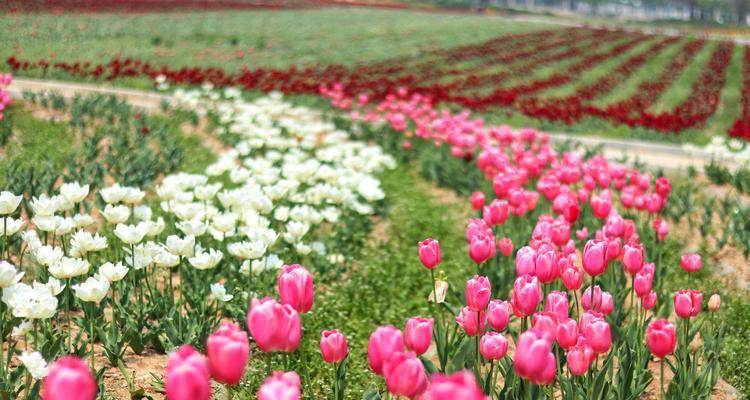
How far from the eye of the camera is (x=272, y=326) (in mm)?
1877

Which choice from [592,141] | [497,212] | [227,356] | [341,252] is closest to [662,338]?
[497,212]

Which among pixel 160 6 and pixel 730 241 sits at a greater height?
pixel 160 6

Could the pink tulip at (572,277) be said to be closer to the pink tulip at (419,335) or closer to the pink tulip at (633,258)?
the pink tulip at (633,258)

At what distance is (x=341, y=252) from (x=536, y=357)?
13.4ft

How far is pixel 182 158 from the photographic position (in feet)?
26.3

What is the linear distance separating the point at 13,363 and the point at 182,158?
183 inches

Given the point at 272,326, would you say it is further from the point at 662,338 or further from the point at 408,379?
the point at 662,338

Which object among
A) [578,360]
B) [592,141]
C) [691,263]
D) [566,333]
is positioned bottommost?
[592,141]

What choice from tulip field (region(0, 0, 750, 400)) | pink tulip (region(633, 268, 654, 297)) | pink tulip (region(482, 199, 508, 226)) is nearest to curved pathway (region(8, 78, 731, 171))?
tulip field (region(0, 0, 750, 400))

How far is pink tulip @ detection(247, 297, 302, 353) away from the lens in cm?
186

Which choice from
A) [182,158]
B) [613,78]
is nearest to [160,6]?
[613,78]

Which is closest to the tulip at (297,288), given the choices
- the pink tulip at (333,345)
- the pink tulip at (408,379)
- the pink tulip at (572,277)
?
the pink tulip at (333,345)

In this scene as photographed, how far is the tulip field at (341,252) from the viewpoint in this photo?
2.53m

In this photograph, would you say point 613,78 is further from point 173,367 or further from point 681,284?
point 173,367
